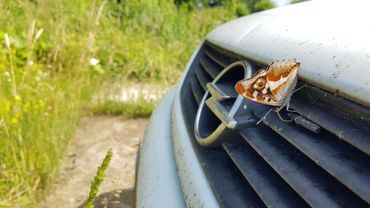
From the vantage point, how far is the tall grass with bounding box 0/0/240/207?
8.46ft

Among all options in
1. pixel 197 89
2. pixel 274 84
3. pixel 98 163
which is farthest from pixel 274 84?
pixel 98 163

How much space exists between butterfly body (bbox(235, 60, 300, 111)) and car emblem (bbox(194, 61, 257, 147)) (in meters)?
0.18

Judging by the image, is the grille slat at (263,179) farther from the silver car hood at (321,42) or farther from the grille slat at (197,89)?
the grille slat at (197,89)

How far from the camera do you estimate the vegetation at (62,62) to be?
2586 mm

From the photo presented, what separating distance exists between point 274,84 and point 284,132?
13cm

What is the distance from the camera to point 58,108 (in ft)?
11.1

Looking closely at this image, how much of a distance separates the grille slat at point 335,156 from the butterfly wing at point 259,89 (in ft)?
0.29

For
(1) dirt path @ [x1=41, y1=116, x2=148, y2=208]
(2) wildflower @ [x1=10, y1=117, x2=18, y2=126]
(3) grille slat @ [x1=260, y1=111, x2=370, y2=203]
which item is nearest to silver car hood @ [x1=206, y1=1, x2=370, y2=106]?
(3) grille slat @ [x1=260, y1=111, x2=370, y2=203]

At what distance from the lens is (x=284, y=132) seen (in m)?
1.19

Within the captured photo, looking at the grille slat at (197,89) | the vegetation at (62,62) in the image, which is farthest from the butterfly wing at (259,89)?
the vegetation at (62,62)

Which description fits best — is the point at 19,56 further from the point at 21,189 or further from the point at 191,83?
the point at 191,83

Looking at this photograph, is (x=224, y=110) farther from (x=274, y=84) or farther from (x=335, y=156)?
(x=335, y=156)

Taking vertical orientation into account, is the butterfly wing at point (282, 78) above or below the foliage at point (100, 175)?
above

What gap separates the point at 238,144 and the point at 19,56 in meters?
3.72
